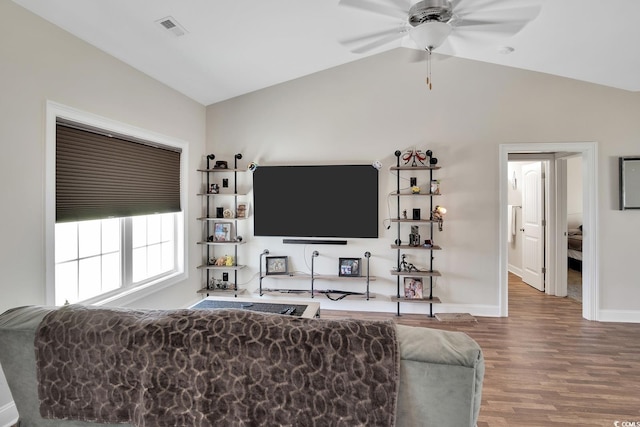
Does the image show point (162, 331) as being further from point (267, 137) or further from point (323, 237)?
point (267, 137)

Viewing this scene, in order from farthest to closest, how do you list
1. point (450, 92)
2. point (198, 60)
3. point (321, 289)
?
point (321, 289) → point (450, 92) → point (198, 60)

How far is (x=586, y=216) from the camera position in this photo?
3689 mm

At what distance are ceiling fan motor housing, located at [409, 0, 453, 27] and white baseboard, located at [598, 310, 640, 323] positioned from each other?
378 cm

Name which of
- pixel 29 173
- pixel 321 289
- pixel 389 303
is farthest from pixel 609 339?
pixel 29 173

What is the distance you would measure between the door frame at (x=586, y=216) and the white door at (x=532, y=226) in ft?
3.73

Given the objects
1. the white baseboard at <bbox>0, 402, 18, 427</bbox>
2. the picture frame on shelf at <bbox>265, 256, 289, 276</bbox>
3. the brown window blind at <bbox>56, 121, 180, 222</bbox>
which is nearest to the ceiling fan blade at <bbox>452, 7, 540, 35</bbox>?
the brown window blind at <bbox>56, 121, 180, 222</bbox>

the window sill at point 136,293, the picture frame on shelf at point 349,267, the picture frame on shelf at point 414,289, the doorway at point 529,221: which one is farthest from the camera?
the doorway at point 529,221

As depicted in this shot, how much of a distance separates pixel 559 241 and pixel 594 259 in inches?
39.0

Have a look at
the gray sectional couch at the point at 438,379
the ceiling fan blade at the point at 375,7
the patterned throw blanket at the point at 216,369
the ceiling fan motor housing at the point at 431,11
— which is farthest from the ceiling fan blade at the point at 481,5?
the patterned throw blanket at the point at 216,369

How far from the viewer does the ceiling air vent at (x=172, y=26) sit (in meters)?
2.46

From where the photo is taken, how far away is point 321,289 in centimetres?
412

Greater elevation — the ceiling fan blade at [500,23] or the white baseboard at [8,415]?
Result: the ceiling fan blade at [500,23]

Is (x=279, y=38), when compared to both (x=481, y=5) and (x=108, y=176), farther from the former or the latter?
(x=108, y=176)

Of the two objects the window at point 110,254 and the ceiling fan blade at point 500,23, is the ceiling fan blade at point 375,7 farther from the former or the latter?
the window at point 110,254
